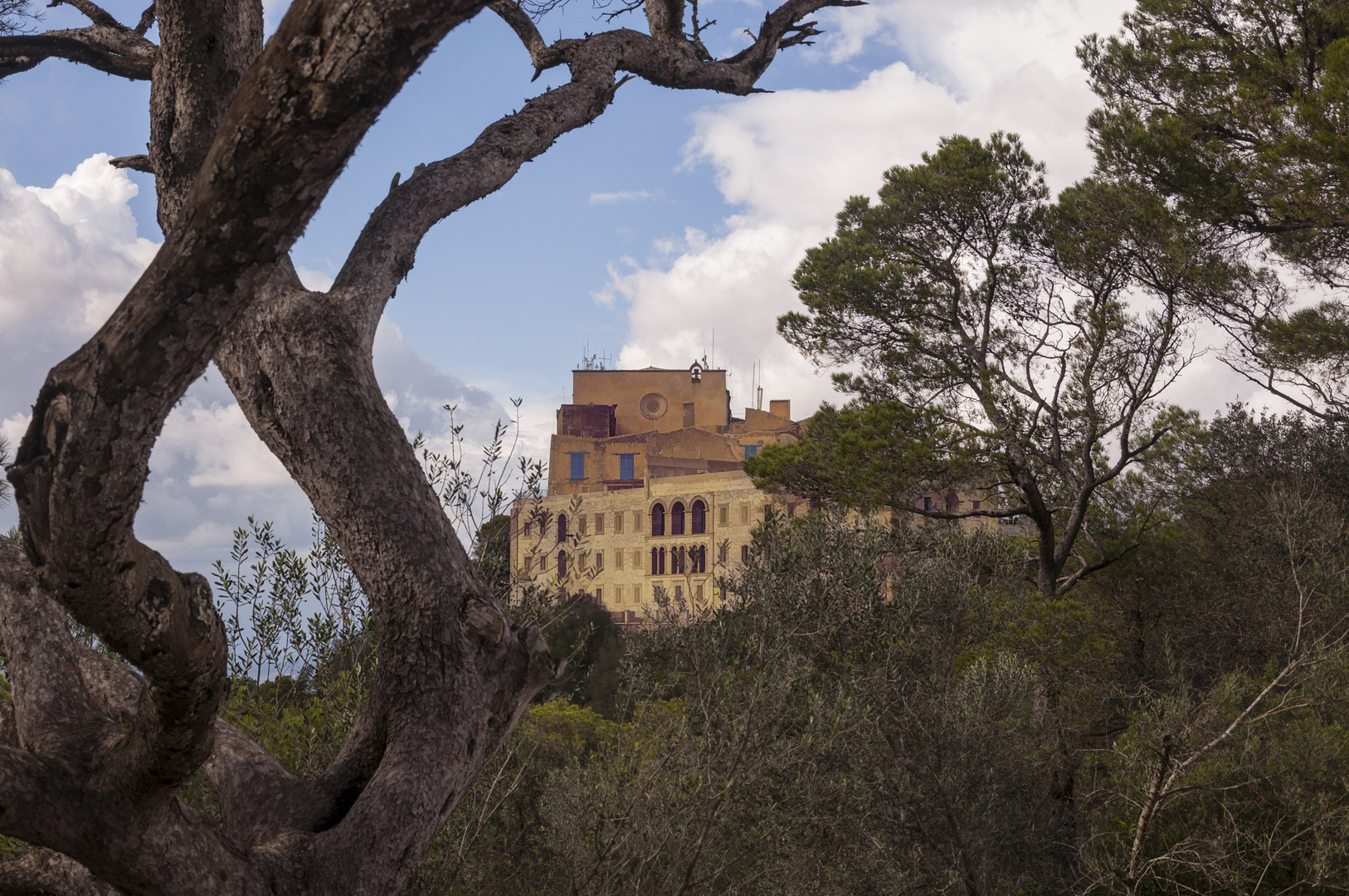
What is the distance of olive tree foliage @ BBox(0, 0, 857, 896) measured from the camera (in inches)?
78.7

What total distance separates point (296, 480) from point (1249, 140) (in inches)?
564

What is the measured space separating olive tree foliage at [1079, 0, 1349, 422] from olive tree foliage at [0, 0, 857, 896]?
36.7 feet

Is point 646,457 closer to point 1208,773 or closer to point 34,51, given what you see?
point 1208,773

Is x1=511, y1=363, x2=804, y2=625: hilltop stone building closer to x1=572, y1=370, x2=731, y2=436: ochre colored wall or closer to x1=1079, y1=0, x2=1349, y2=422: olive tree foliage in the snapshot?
x1=572, y1=370, x2=731, y2=436: ochre colored wall

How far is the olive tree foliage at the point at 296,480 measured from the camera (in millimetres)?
1998

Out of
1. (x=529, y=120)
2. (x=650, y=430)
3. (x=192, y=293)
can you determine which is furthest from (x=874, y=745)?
(x=650, y=430)

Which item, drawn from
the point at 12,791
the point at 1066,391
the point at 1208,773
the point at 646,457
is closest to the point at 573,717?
the point at 1066,391

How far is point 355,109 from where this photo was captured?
1976mm

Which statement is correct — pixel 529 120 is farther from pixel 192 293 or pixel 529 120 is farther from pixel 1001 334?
pixel 1001 334

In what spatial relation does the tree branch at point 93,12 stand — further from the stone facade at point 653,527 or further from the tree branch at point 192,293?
the stone facade at point 653,527

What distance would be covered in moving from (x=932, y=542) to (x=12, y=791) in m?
7.32

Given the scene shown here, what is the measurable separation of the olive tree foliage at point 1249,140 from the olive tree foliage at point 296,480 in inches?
440

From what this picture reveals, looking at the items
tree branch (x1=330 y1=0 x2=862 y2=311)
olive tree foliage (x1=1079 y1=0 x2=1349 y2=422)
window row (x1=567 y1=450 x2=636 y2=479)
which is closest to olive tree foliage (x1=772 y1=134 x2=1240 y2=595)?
olive tree foliage (x1=1079 y1=0 x2=1349 y2=422)

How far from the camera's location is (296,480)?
3.27m
